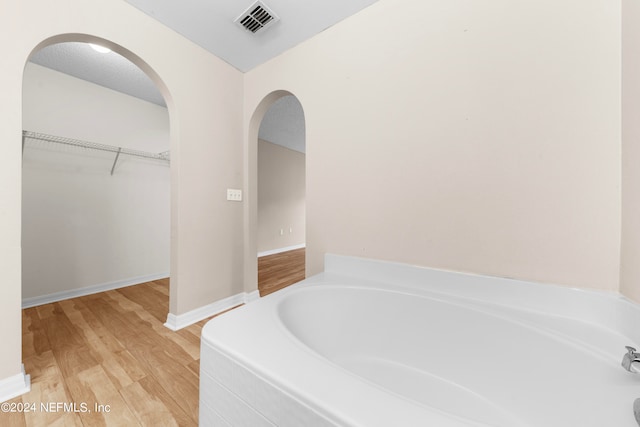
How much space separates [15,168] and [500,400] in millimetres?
2292

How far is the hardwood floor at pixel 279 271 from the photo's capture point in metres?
2.66

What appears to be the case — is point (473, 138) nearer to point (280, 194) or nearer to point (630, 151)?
point (630, 151)

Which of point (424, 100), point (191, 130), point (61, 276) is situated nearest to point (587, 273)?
point (424, 100)

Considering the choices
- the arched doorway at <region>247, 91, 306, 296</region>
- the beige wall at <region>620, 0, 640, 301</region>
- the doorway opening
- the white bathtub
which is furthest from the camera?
the doorway opening

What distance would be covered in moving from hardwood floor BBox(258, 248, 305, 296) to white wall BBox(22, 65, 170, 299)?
1265mm

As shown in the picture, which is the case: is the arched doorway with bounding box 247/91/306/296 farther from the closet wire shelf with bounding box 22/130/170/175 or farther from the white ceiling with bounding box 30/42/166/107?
the white ceiling with bounding box 30/42/166/107

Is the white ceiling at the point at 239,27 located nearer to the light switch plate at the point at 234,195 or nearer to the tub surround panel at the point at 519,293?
the light switch plate at the point at 234,195

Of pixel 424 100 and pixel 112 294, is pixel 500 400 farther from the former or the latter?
pixel 112 294

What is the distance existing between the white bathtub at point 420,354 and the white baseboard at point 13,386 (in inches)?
43.1

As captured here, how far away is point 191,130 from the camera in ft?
5.71

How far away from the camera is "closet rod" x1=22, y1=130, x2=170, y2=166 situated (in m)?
1.95

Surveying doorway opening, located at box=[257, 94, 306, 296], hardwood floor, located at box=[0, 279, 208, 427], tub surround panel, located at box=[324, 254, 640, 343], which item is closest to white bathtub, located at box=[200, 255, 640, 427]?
tub surround panel, located at box=[324, 254, 640, 343]

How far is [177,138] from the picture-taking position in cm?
167

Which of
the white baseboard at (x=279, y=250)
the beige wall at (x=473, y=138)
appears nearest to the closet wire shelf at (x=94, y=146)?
the beige wall at (x=473, y=138)
